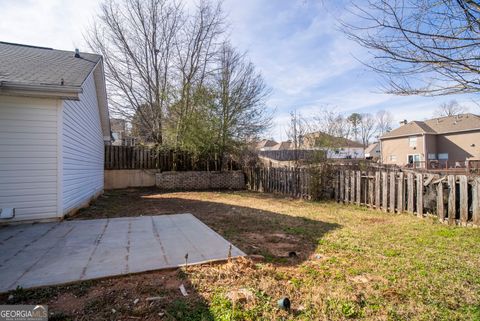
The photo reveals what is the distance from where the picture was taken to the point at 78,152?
22.8 ft

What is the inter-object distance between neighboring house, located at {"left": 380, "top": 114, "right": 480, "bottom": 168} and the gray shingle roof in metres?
28.3

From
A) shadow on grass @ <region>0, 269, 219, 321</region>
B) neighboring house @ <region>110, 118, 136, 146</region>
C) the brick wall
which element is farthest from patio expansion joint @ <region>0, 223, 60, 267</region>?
neighboring house @ <region>110, 118, 136, 146</region>

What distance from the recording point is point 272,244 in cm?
420

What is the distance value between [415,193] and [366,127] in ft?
157

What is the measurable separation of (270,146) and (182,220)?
4963 centimetres

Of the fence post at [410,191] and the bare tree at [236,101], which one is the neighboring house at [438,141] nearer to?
the bare tree at [236,101]

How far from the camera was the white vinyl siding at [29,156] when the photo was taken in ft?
16.3

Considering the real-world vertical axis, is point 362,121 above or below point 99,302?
above

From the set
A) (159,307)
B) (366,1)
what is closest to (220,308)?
(159,307)

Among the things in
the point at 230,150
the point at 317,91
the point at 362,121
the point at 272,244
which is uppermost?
the point at 362,121

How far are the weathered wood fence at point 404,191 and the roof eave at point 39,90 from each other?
7.55 m

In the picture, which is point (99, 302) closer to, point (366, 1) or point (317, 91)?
point (366, 1)

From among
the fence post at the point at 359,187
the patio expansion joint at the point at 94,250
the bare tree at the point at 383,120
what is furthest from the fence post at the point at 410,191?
the bare tree at the point at 383,120

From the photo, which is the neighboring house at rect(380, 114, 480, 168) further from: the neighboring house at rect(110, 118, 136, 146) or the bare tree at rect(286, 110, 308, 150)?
the neighboring house at rect(110, 118, 136, 146)
